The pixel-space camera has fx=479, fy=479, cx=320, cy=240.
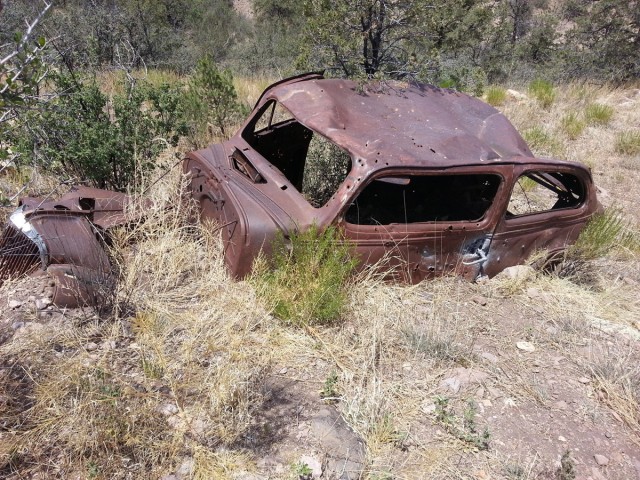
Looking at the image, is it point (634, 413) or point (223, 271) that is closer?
point (634, 413)

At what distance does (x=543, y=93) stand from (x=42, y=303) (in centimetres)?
892

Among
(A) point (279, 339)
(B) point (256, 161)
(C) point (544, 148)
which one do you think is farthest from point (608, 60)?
(A) point (279, 339)

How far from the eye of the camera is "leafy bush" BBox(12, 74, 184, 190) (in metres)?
4.25

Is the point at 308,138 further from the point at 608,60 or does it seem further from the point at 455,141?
the point at 608,60

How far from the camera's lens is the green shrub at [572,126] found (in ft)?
25.2

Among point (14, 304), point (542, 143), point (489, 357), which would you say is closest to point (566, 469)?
point (489, 357)

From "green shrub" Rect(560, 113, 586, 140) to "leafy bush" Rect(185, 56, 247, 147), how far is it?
17.0 ft

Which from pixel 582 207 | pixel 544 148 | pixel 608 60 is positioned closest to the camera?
pixel 582 207

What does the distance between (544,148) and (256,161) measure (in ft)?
17.1

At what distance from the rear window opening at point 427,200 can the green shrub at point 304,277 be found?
3.62 ft

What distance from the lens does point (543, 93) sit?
8891 millimetres

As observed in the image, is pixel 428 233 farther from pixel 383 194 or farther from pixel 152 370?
pixel 152 370

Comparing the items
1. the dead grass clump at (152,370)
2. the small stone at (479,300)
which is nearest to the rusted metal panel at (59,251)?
the dead grass clump at (152,370)

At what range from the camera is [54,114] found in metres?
4.25
